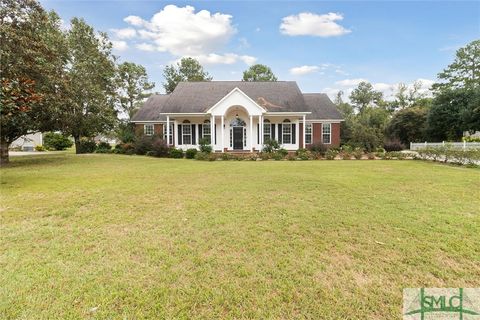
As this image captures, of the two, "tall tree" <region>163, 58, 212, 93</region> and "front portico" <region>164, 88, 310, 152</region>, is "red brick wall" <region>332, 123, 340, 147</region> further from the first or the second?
"tall tree" <region>163, 58, 212, 93</region>

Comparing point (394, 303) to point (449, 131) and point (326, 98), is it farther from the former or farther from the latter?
point (449, 131)

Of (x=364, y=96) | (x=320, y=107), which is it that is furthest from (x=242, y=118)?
(x=364, y=96)

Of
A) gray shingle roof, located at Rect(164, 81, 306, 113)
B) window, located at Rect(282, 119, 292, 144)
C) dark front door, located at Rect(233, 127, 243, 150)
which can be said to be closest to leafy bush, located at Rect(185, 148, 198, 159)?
gray shingle roof, located at Rect(164, 81, 306, 113)

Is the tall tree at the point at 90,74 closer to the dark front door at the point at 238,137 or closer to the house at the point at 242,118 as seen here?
the house at the point at 242,118

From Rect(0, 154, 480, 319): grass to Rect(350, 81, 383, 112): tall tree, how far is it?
54665 millimetres

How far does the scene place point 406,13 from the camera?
12195 mm

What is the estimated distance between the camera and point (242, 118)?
22.6 meters

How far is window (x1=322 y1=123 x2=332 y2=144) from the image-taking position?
2392 centimetres

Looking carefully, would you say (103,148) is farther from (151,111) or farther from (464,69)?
(464,69)

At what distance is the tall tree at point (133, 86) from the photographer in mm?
34469

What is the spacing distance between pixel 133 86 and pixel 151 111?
42.9ft

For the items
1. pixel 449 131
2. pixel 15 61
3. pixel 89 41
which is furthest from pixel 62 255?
pixel 449 131

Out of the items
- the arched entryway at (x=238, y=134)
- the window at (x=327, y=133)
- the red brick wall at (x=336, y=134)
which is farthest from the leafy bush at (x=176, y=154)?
the red brick wall at (x=336, y=134)

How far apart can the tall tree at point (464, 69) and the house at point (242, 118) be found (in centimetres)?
2326
